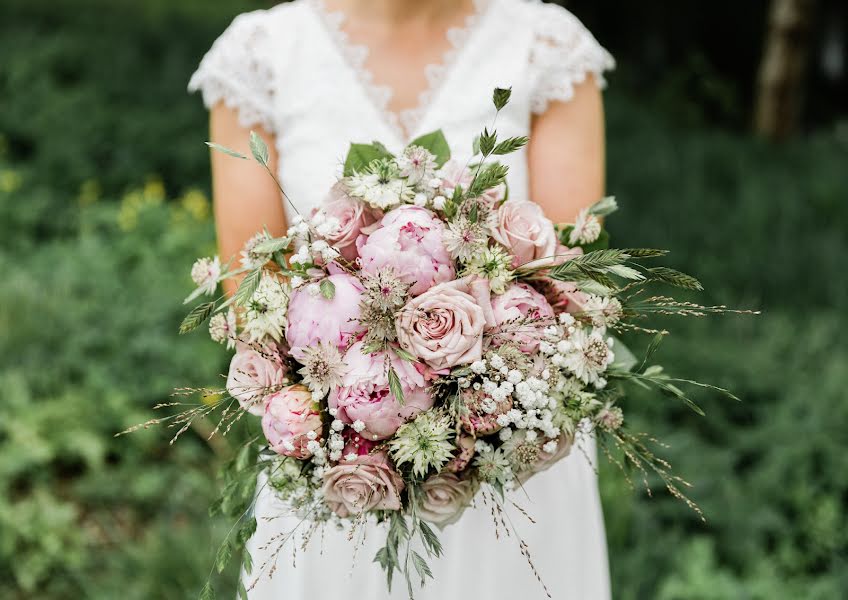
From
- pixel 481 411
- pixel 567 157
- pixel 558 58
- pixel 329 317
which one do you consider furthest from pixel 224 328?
pixel 558 58

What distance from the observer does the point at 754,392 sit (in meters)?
4.24

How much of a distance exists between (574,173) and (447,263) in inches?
27.5

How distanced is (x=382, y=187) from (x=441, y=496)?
486 millimetres

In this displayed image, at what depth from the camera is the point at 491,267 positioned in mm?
1301

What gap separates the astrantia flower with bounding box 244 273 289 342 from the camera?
1.30 meters

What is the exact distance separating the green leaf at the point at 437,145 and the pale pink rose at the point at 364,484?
0.51 metres

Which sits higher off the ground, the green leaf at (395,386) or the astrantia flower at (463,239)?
the astrantia flower at (463,239)

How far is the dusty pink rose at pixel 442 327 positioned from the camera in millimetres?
1222

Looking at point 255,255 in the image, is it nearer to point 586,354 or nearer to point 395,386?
point 395,386

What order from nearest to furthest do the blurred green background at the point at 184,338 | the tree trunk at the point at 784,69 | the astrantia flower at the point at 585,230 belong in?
1. the astrantia flower at the point at 585,230
2. the blurred green background at the point at 184,338
3. the tree trunk at the point at 784,69

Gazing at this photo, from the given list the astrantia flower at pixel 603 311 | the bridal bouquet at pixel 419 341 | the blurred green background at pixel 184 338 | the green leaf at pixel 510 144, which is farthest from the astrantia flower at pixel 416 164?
the blurred green background at pixel 184 338

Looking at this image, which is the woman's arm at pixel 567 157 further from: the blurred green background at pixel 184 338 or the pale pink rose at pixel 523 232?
the blurred green background at pixel 184 338

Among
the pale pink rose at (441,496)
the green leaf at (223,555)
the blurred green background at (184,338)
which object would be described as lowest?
the blurred green background at (184,338)

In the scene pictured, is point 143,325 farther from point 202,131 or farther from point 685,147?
point 685,147
